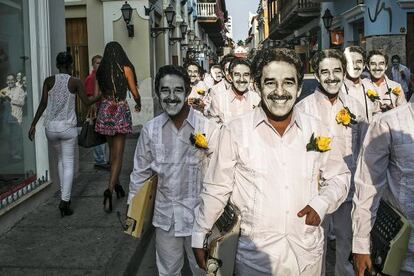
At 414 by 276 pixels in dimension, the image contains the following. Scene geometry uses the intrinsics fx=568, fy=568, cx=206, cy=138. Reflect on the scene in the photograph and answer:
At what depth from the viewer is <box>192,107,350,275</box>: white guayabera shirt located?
2.67m

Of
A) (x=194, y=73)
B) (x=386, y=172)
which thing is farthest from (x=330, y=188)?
(x=194, y=73)

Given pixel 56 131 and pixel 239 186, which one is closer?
pixel 239 186

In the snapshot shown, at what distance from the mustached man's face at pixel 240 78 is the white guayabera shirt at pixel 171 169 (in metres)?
3.00

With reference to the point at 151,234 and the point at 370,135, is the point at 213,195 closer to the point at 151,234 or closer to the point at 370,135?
the point at 370,135

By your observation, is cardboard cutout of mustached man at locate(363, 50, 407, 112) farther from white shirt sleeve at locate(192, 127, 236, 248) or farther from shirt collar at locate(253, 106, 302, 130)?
white shirt sleeve at locate(192, 127, 236, 248)

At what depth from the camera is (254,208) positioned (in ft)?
8.84

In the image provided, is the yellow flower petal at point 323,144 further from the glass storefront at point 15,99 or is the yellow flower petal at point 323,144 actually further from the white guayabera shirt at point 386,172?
the glass storefront at point 15,99

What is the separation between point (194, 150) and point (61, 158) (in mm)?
2681

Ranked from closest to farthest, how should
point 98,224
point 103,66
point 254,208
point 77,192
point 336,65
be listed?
point 254,208
point 336,65
point 98,224
point 103,66
point 77,192

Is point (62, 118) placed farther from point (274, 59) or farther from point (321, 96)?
point (274, 59)

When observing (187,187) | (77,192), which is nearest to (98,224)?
(77,192)

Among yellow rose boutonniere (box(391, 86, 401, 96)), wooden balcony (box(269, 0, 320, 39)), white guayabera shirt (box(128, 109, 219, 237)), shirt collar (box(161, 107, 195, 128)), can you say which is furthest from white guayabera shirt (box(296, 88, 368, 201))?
wooden balcony (box(269, 0, 320, 39))

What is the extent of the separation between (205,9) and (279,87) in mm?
35871

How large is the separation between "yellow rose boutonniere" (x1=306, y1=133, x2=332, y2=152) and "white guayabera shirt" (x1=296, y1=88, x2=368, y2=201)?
4.97 ft
